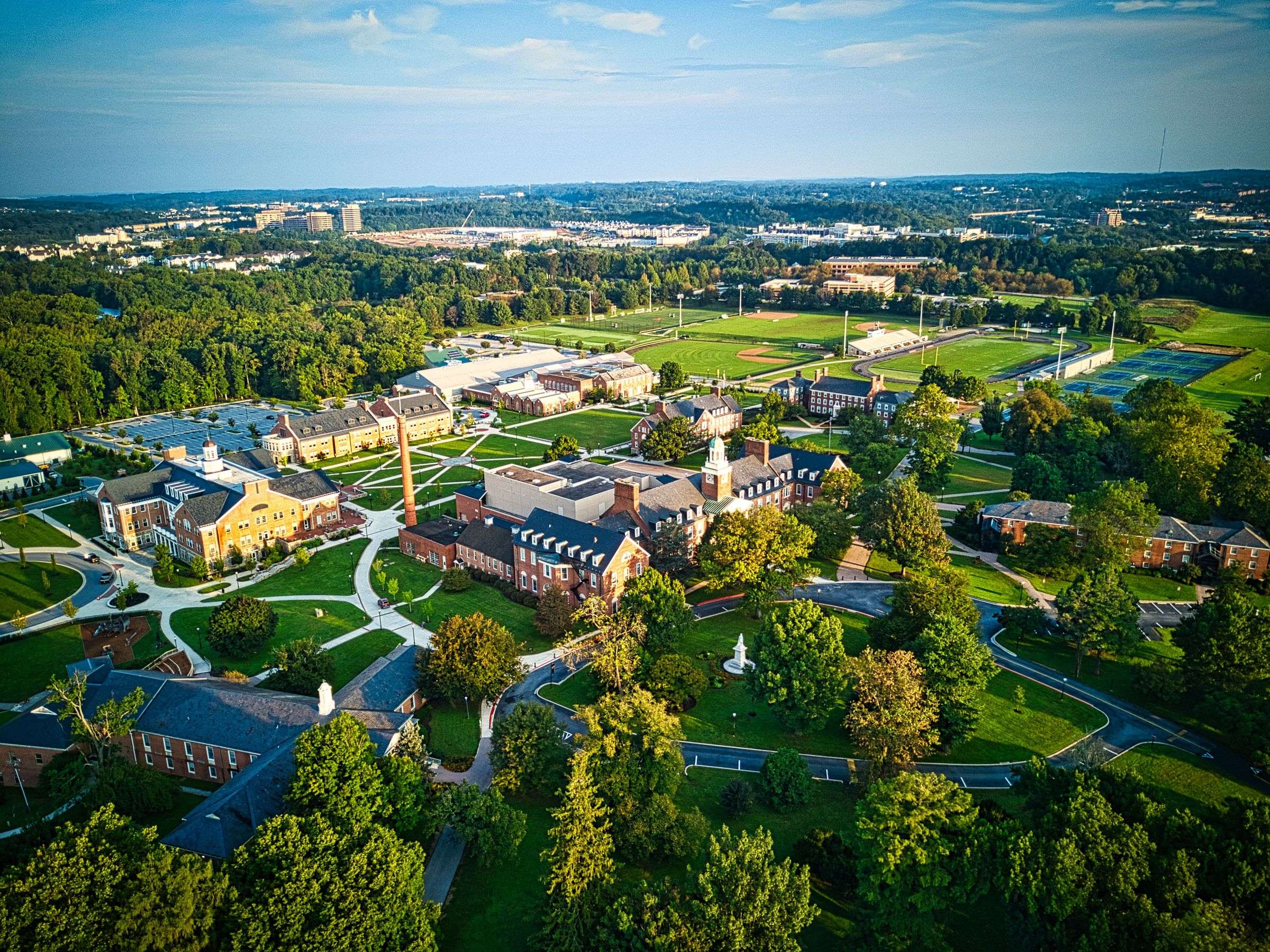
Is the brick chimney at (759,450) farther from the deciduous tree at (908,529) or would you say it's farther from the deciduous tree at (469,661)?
the deciduous tree at (469,661)

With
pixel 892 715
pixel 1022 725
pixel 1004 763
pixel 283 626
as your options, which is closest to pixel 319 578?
pixel 283 626

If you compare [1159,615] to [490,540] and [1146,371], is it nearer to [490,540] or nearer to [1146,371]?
[490,540]

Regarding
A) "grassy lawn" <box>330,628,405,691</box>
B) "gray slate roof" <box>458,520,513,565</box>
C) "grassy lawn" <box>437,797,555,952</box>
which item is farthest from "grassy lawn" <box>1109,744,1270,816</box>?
"gray slate roof" <box>458,520,513,565</box>

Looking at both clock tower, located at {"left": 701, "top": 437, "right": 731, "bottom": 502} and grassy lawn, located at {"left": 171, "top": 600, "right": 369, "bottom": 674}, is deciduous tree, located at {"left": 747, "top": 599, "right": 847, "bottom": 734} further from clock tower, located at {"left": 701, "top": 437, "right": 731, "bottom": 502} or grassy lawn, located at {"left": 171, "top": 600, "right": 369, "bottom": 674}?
grassy lawn, located at {"left": 171, "top": 600, "right": 369, "bottom": 674}

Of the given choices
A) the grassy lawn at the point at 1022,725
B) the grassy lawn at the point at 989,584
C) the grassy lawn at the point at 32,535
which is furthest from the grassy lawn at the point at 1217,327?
the grassy lawn at the point at 32,535

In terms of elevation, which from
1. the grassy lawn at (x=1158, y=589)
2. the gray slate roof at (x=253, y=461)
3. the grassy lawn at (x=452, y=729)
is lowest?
the grassy lawn at (x=452, y=729)

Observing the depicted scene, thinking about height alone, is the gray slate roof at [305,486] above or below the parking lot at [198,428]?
above

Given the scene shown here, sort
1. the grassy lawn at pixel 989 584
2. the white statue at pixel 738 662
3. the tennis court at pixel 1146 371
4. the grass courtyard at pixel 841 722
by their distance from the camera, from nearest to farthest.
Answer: the grass courtyard at pixel 841 722 → the white statue at pixel 738 662 → the grassy lawn at pixel 989 584 → the tennis court at pixel 1146 371
